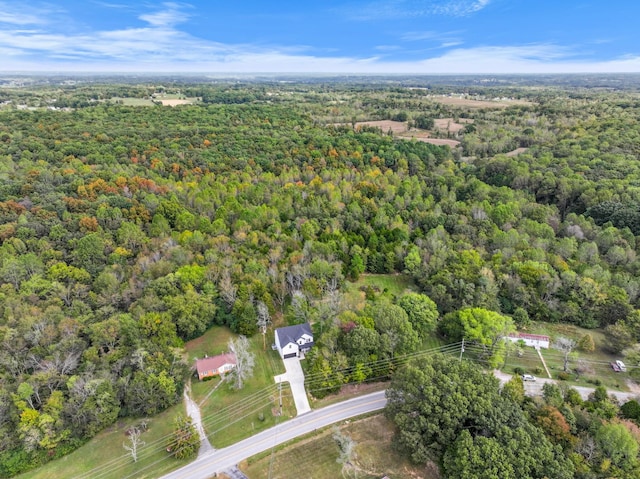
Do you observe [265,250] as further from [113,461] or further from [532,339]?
[532,339]

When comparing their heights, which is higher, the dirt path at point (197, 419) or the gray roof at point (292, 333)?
the gray roof at point (292, 333)

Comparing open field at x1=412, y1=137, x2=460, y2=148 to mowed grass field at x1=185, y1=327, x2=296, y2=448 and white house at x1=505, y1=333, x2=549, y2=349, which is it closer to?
white house at x1=505, y1=333, x2=549, y2=349


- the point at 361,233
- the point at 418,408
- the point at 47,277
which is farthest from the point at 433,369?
the point at 47,277


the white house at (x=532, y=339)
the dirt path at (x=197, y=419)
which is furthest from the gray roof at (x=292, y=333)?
the white house at (x=532, y=339)

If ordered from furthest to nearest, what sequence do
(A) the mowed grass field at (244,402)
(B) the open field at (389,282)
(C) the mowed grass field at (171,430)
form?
(B) the open field at (389,282) → (A) the mowed grass field at (244,402) → (C) the mowed grass field at (171,430)

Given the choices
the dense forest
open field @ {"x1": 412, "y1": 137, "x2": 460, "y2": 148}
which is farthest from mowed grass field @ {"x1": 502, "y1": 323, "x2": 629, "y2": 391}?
open field @ {"x1": 412, "y1": 137, "x2": 460, "y2": 148}

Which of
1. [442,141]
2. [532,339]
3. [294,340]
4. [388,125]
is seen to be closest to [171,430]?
[294,340]

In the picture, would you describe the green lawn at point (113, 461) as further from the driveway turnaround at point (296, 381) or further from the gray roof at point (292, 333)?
the gray roof at point (292, 333)

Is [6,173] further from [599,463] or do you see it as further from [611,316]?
[611,316]
